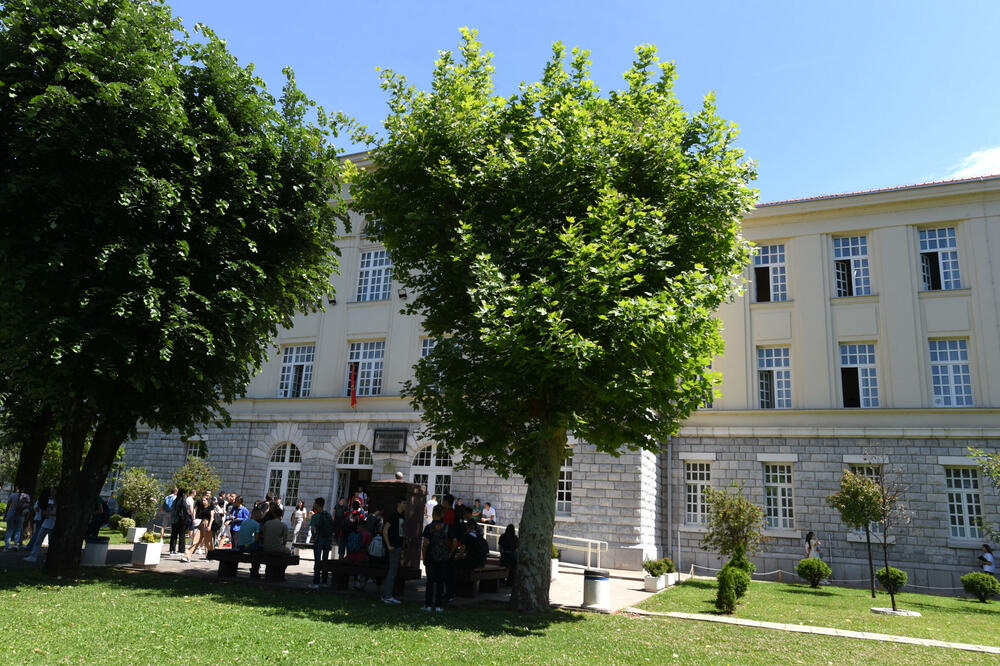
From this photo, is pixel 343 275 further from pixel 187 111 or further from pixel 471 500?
pixel 187 111

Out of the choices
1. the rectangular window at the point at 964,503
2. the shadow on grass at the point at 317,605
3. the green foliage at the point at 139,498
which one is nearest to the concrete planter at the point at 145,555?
the shadow on grass at the point at 317,605

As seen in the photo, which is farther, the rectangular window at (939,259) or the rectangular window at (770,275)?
the rectangular window at (770,275)

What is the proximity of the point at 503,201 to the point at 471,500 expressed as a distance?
47.5 feet

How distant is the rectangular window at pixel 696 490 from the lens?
24938 mm

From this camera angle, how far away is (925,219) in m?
24.3

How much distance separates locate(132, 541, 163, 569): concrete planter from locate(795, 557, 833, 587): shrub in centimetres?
1791

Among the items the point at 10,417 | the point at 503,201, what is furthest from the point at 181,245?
the point at 10,417

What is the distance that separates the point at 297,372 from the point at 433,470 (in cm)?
855

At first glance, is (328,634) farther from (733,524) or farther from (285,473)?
(285,473)

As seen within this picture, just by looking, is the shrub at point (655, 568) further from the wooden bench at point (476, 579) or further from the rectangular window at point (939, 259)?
the rectangular window at point (939, 259)

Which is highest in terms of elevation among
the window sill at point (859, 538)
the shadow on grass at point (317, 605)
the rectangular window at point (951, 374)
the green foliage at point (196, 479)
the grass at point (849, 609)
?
the rectangular window at point (951, 374)

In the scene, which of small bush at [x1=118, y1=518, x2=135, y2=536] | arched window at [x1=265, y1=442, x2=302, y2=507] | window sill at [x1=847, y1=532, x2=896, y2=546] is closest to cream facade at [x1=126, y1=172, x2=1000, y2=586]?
window sill at [x1=847, y1=532, x2=896, y2=546]

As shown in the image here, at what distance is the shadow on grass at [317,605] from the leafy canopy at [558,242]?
3.18m

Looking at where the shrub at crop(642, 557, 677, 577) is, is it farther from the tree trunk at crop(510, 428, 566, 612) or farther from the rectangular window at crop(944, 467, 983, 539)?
the rectangular window at crop(944, 467, 983, 539)
